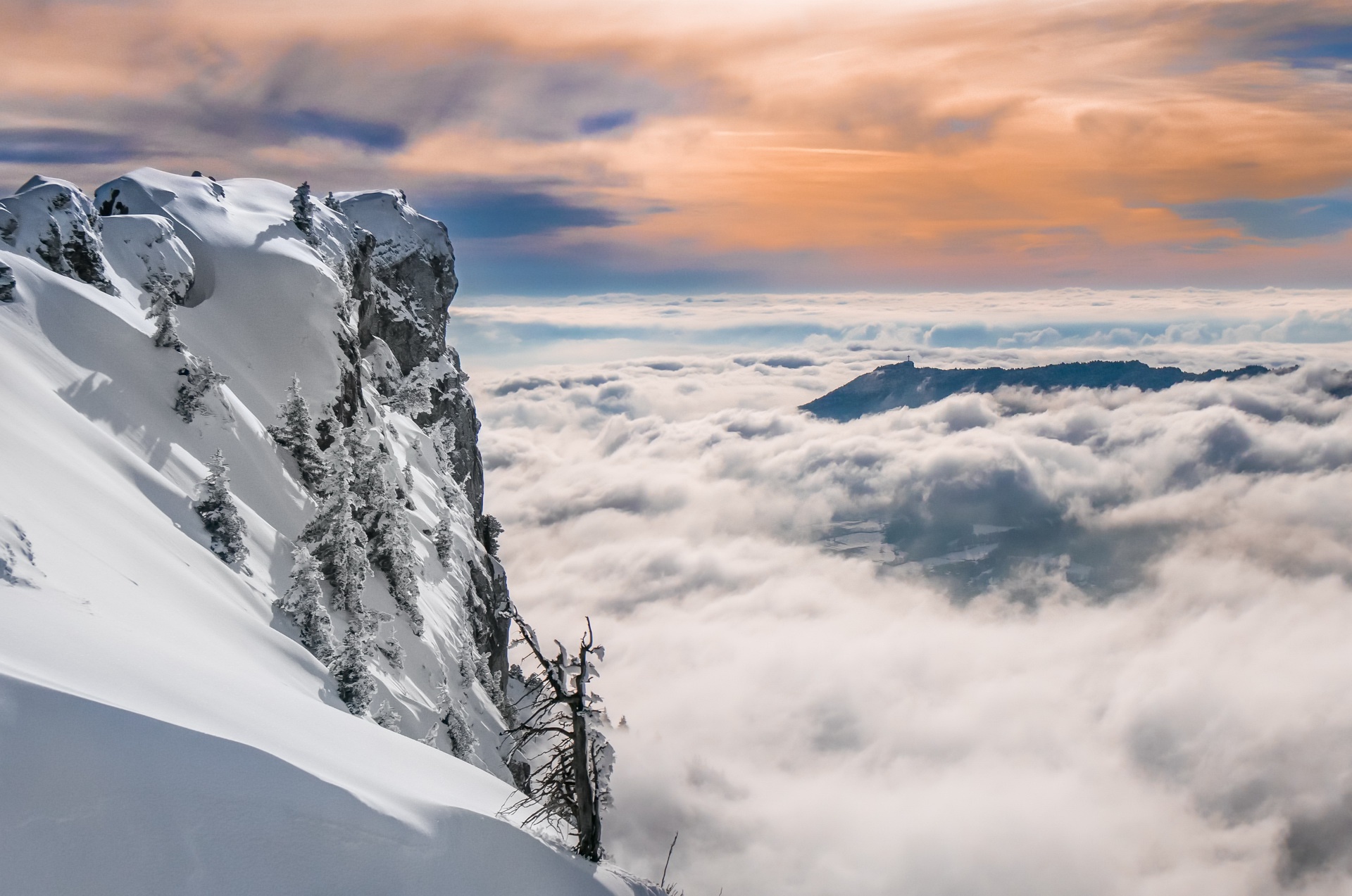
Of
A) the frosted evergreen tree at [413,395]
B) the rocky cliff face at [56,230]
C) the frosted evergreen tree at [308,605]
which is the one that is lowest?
the frosted evergreen tree at [308,605]

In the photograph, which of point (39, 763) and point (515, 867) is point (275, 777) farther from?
point (515, 867)

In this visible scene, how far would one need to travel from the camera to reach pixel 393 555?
4056 cm

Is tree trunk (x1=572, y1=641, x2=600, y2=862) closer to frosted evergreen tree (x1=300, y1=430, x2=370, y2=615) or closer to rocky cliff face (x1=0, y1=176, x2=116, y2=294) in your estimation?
frosted evergreen tree (x1=300, y1=430, x2=370, y2=615)

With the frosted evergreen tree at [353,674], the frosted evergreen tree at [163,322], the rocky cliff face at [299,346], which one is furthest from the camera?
the rocky cliff face at [299,346]

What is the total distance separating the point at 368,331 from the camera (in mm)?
68062

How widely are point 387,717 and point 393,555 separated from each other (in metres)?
15.3

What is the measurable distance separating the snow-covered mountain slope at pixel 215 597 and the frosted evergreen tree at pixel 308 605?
1.19 feet

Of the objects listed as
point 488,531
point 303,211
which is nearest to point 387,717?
point 303,211

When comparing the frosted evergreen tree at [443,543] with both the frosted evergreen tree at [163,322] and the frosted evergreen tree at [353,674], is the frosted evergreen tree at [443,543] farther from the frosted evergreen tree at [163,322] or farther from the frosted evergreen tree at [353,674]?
the frosted evergreen tree at [353,674]

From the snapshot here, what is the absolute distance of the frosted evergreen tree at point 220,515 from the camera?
25.6 meters

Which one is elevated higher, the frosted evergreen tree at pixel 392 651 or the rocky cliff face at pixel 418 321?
the rocky cliff face at pixel 418 321

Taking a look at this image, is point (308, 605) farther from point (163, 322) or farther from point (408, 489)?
point (408, 489)

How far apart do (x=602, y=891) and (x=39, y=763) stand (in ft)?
20.9

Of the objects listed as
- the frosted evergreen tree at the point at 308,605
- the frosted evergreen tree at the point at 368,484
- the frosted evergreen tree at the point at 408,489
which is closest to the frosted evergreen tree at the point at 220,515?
the frosted evergreen tree at the point at 308,605
